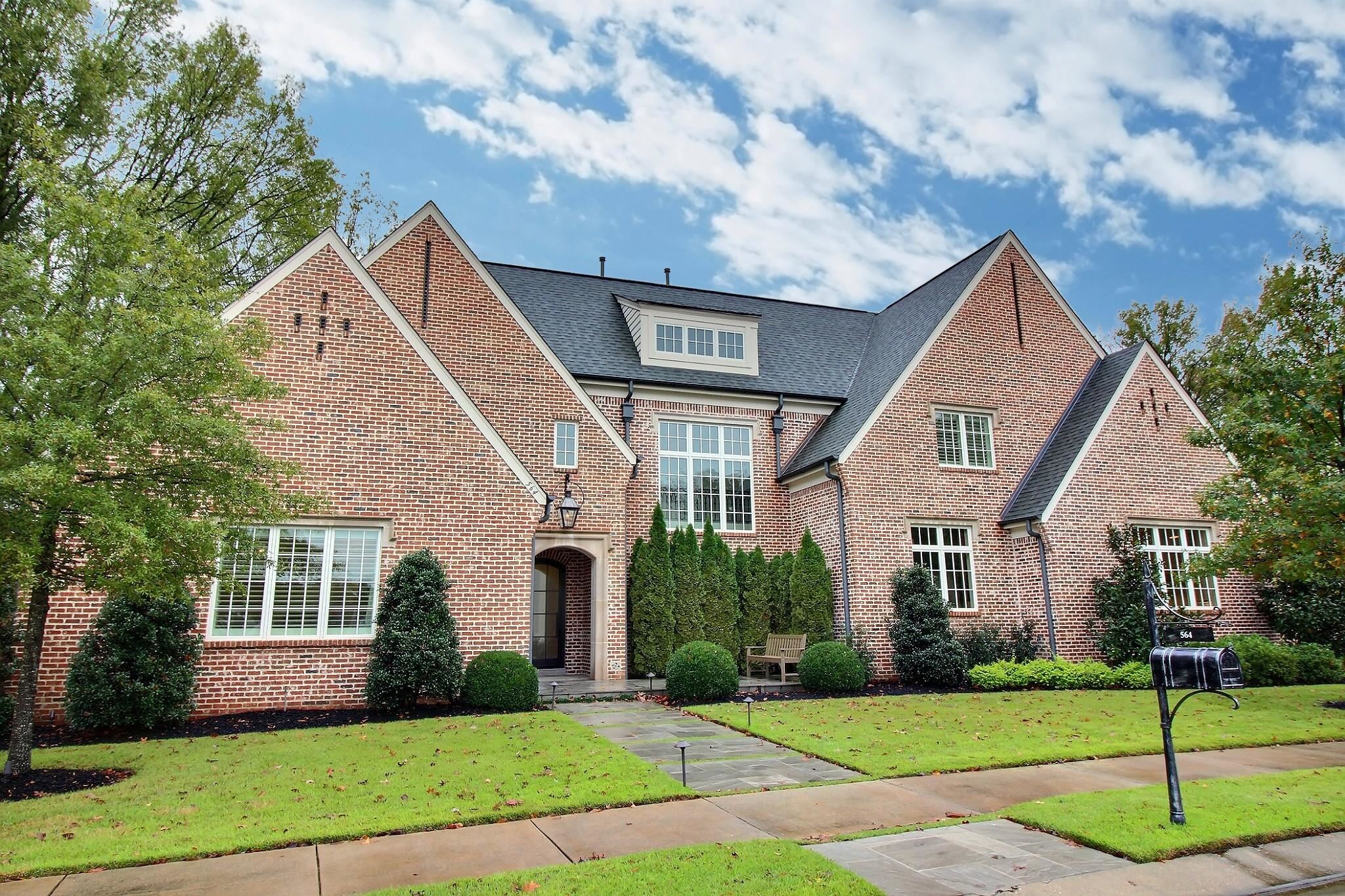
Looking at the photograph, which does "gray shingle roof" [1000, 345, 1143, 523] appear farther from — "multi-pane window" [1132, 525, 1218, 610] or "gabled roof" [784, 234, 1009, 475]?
"gabled roof" [784, 234, 1009, 475]

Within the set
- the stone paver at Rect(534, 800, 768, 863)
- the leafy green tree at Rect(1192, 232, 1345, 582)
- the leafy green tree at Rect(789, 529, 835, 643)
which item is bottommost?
the stone paver at Rect(534, 800, 768, 863)

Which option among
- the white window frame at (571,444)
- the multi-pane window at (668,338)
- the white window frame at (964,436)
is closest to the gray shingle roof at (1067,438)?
the white window frame at (964,436)

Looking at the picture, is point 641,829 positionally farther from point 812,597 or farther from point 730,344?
point 730,344

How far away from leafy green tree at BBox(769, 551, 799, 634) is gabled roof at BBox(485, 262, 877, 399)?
4.43 m

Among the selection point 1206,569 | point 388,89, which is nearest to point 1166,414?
point 1206,569

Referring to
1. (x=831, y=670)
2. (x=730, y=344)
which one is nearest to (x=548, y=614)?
(x=831, y=670)

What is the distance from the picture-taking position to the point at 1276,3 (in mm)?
12070

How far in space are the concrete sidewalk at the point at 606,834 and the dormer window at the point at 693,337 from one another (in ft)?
42.9

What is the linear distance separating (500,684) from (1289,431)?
1310cm

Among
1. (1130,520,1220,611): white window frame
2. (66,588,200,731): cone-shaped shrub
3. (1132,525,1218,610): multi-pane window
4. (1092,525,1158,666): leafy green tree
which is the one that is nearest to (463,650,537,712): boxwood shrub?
(66,588,200,731): cone-shaped shrub

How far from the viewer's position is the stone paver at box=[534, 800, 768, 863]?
565cm

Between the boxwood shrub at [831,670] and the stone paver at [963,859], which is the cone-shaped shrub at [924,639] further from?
the stone paver at [963,859]

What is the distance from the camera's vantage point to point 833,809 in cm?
677

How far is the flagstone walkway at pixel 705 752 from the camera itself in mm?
7938
